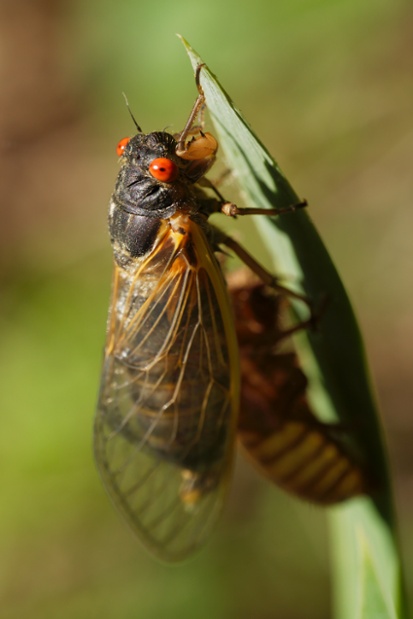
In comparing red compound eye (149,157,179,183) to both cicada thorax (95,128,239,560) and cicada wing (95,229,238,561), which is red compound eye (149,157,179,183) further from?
cicada wing (95,229,238,561)

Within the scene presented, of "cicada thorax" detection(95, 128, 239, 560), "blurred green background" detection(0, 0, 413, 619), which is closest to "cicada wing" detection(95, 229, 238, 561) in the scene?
"cicada thorax" detection(95, 128, 239, 560)

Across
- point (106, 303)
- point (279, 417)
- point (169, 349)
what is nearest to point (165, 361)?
point (169, 349)

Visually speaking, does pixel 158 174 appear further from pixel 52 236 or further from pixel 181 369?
pixel 52 236

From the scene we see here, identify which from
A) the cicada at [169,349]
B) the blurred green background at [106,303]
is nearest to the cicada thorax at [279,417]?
the cicada at [169,349]

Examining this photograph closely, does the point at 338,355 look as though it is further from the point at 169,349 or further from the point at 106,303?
the point at 106,303

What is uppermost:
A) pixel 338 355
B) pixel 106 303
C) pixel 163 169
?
pixel 106 303

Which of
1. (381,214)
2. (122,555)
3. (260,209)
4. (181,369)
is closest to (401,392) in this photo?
(381,214)
